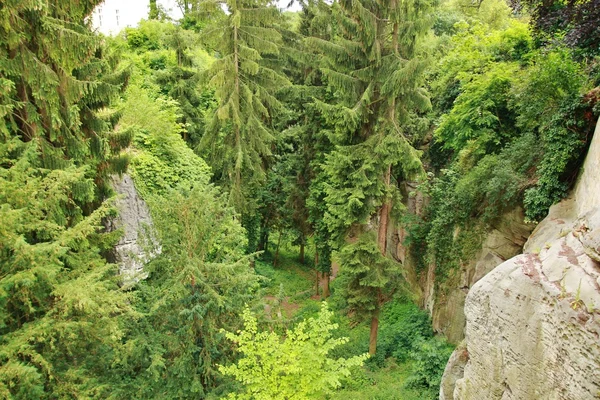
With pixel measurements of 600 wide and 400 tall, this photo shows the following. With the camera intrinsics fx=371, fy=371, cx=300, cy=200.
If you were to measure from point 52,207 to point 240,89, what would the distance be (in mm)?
11079

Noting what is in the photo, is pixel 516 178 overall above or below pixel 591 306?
above

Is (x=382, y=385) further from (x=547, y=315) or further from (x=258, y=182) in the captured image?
(x=258, y=182)

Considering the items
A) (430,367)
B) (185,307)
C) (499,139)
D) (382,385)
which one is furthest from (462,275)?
(185,307)

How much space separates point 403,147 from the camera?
41.7 feet

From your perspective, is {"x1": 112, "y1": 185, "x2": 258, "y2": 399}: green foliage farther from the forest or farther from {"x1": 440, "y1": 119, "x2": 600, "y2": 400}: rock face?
{"x1": 440, "y1": 119, "x2": 600, "y2": 400}: rock face

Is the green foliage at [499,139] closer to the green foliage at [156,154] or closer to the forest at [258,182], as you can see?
the forest at [258,182]

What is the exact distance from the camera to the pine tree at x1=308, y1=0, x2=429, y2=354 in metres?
12.4

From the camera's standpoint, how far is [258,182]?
17.8 meters

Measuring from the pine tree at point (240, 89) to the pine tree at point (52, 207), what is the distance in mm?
6808

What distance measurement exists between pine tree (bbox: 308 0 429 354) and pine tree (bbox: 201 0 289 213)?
337 cm

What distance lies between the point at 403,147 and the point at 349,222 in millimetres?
3238

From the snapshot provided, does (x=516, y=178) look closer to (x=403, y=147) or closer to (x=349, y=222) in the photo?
(x=403, y=147)

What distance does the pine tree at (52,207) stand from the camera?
5.72 meters

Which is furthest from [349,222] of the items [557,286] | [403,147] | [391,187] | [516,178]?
A: [557,286]
